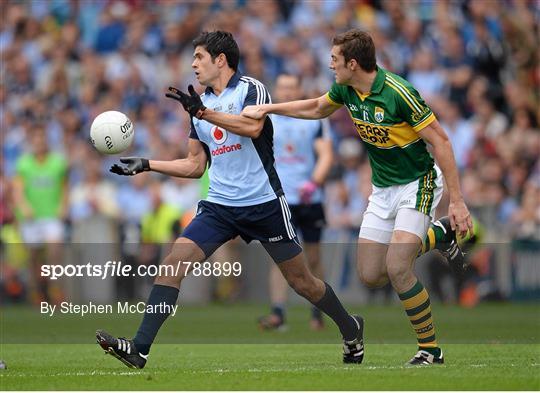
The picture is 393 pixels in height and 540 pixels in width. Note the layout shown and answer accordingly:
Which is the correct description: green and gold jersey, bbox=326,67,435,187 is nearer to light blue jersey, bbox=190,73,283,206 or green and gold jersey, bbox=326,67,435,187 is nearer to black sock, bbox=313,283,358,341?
light blue jersey, bbox=190,73,283,206

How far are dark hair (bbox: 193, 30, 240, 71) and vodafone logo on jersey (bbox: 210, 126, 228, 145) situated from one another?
20.4 inches

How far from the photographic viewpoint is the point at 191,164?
1000 centimetres

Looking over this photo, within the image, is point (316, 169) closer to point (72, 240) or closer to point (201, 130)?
point (201, 130)

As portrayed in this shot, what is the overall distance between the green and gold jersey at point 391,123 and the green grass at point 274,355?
4.97 feet

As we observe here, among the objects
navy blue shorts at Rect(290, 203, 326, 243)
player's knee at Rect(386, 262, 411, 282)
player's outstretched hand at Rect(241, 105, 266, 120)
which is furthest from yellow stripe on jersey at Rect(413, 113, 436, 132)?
navy blue shorts at Rect(290, 203, 326, 243)

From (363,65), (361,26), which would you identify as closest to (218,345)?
(363,65)

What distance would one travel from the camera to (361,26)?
68.6ft

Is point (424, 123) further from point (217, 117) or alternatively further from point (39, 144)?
point (39, 144)

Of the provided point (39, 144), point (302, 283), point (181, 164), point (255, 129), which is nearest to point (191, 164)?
point (181, 164)

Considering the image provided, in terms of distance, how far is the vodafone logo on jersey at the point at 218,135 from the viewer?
980cm

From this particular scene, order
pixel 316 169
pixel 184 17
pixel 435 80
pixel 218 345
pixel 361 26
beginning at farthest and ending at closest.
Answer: pixel 184 17 → pixel 361 26 → pixel 435 80 → pixel 316 169 → pixel 218 345

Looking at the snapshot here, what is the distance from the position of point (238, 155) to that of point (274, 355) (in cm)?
206

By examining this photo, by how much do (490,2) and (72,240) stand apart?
7.64 metres

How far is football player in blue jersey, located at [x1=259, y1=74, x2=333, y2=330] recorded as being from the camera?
14.2m
